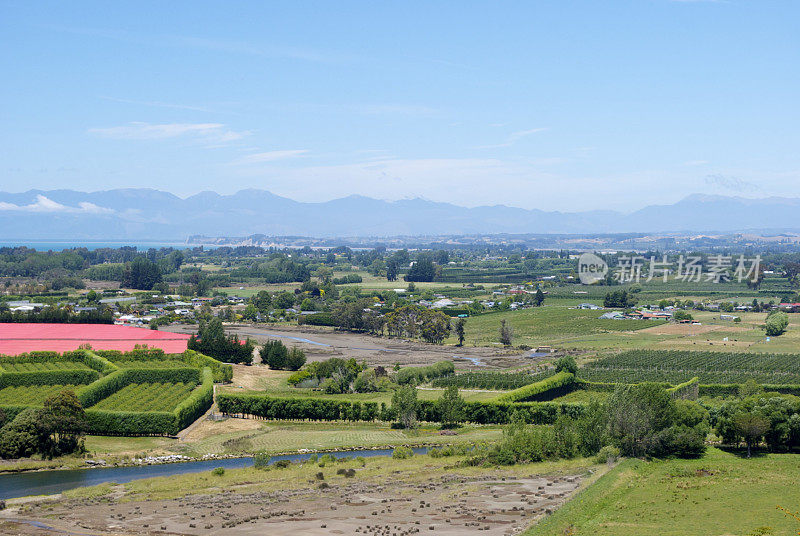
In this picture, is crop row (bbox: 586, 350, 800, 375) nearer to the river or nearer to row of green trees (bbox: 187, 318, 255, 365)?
row of green trees (bbox: 187, 318, 255, 365)

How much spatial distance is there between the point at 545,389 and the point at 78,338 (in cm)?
5404

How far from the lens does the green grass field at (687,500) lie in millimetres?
30141

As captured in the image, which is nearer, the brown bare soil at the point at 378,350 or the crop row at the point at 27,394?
the crop row at the point at 27,394

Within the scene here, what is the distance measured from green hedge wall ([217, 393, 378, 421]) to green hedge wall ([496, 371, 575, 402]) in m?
11.0

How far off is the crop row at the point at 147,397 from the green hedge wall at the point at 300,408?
440cm

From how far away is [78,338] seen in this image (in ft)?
286

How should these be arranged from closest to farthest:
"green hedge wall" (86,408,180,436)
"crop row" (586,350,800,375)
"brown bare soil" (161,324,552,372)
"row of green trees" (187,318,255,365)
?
"green hedge wall" (86,408,180,436) < "crop row" (586,350,800,375) < "row of green trees" (187,318,255,365) < "brown bare soil" (161,324,552,372)

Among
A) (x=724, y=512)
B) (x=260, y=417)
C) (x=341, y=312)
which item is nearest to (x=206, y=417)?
(x=260, y=417)

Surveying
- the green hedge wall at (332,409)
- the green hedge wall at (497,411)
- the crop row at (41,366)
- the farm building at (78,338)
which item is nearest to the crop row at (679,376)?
the green hedge wall at (497,411)

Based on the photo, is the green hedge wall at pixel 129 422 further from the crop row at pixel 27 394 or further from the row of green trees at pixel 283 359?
the row of green trees at pixel 283 359

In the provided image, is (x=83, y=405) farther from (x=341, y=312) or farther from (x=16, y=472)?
(x=341, y=312)

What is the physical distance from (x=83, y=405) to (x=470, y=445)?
89.1 ft

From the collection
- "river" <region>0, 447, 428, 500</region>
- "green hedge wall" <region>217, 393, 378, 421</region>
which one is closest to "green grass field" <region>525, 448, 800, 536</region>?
"river" <region>0, 447, 428, 500</region>

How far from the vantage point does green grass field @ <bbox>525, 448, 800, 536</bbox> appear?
98.9ft
